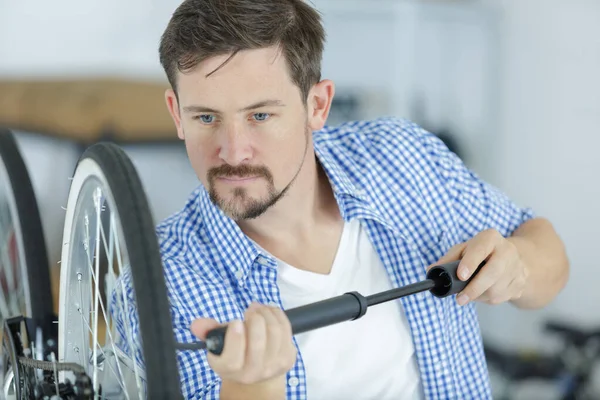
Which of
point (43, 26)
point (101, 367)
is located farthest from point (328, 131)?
point (43, 26)

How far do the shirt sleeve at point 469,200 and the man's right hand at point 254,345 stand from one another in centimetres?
51

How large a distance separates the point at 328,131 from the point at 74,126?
1.13 metres

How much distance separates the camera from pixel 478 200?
1.11 meters

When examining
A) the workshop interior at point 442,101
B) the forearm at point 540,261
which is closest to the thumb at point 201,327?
the forearm at point 540,261

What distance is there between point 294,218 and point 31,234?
13.4 inches

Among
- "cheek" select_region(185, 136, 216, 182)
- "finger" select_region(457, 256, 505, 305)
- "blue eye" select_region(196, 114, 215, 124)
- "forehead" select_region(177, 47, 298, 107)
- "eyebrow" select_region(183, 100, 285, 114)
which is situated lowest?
"finger" select_region(457, 256, 505, 305)

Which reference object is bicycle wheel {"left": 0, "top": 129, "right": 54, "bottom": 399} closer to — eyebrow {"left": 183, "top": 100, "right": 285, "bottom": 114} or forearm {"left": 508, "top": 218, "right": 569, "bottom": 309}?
eyebrow {"left": 183, "top": 100, "right": 285, "bottom": 114}

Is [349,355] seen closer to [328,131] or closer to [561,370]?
[328,131]

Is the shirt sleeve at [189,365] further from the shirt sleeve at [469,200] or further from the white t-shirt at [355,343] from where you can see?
the shirt sleeve at [469,200]

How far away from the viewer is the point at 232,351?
2.03ft

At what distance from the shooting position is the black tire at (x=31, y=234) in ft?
3.10

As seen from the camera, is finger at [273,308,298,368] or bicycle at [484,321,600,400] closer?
finger at [273,308,298,368]

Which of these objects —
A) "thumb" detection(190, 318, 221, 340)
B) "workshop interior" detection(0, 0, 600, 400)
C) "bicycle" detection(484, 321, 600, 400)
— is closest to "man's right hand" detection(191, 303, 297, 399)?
"thumb" detection(190, 318, 221, 340)

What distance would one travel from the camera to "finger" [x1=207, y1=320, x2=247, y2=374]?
0.61m
